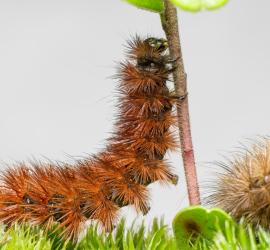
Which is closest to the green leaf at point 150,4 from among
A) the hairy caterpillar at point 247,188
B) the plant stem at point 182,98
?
the plant stem at point 182,98

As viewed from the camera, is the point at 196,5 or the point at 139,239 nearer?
the point at 196,5

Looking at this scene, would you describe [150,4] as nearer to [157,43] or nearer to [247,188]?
[157,43]

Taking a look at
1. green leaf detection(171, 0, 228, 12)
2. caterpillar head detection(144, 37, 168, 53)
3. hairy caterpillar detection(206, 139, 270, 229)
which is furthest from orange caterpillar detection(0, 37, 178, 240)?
green leaf detection(171, 0, 228, 12)

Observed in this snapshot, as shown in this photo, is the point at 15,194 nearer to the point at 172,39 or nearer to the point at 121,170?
the point at 121,170

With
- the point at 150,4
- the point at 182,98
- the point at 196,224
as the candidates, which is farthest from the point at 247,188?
the point at 150,4

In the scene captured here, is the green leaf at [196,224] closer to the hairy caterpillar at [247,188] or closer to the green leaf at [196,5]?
the hairy caterpillar at [247,188]

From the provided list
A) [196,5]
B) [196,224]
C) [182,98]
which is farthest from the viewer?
[182,98]

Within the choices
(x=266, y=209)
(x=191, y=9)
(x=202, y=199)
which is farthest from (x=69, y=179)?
(x=191, y=9)
